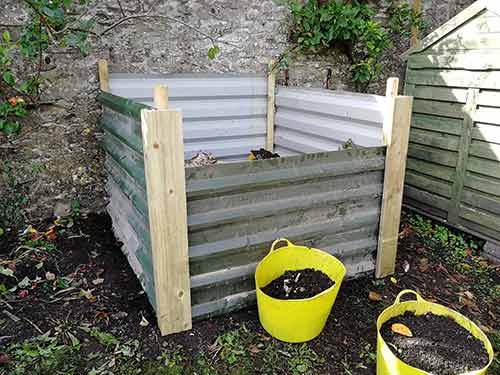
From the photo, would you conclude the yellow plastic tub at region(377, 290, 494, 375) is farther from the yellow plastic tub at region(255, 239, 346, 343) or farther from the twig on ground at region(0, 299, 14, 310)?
the twig on ground at region(0, 299, 14, 310)

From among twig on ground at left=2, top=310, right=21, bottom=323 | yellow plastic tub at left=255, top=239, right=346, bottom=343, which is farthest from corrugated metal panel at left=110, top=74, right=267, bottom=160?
twig on ground at left=2, top=310, right=21, bottom=323

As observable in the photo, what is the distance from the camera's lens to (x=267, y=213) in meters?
2.33

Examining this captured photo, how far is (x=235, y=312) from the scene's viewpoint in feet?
7.97

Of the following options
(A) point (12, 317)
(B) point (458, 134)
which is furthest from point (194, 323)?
(B) point (458, 134)

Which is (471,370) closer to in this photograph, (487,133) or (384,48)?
(487,133)

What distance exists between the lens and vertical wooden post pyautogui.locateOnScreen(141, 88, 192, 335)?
1.92m

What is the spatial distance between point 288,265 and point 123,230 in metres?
Answer: 1.20

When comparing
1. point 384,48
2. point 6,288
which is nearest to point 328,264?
point 6,288

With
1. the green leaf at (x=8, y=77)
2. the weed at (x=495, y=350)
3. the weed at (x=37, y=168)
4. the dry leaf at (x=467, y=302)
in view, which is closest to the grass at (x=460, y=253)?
the dry leaf at (x=467, y=302)

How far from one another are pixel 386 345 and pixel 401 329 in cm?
19

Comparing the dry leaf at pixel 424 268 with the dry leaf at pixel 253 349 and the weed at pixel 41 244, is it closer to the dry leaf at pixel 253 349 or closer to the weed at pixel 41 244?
the dry leaf at pixel 253 349

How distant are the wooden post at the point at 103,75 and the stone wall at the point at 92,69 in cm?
6

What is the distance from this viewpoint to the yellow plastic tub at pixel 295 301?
2.10 m

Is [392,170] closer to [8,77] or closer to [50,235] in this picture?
[50,235]
